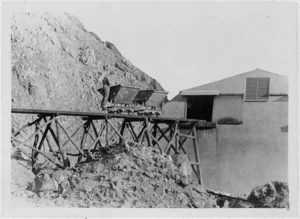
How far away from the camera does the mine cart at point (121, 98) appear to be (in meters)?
15.9

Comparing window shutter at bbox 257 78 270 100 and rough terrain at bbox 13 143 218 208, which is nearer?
rough terrain at bbox 13 143 218 208

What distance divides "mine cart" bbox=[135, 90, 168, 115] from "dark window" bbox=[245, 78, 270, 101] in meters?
4.00

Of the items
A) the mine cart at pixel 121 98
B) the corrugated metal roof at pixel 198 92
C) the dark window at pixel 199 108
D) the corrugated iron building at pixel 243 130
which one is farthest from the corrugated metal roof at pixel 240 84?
the mine cart at pixel 121 98

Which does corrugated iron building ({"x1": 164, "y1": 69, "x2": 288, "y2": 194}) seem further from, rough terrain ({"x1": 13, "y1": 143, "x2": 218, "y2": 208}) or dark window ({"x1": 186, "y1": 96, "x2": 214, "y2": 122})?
rough terrain ({"x1": 13, "y1": 143, "x2": 218, "y2": 208})

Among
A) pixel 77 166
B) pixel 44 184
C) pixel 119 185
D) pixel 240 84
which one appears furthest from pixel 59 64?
pixel 119 185

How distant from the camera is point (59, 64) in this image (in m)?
28.4

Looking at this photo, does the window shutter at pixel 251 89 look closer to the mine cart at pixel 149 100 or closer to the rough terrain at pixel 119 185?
the mine cart at pixel 149 100

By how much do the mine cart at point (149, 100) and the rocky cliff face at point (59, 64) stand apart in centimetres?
968

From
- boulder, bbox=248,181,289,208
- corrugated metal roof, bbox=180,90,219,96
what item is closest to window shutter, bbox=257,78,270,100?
corrugated metal roof, bbox=180,90,219,96

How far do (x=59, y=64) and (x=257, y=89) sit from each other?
54.3 feet

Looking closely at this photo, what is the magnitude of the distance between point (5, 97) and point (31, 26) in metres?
17.7

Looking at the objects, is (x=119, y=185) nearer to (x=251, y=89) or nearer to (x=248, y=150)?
(x=248, y=150)

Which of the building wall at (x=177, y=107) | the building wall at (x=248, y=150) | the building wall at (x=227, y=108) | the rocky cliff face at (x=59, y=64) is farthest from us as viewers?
the rocky cliff face at (x=59, y=64)

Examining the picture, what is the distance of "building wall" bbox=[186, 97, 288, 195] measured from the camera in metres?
15.3
